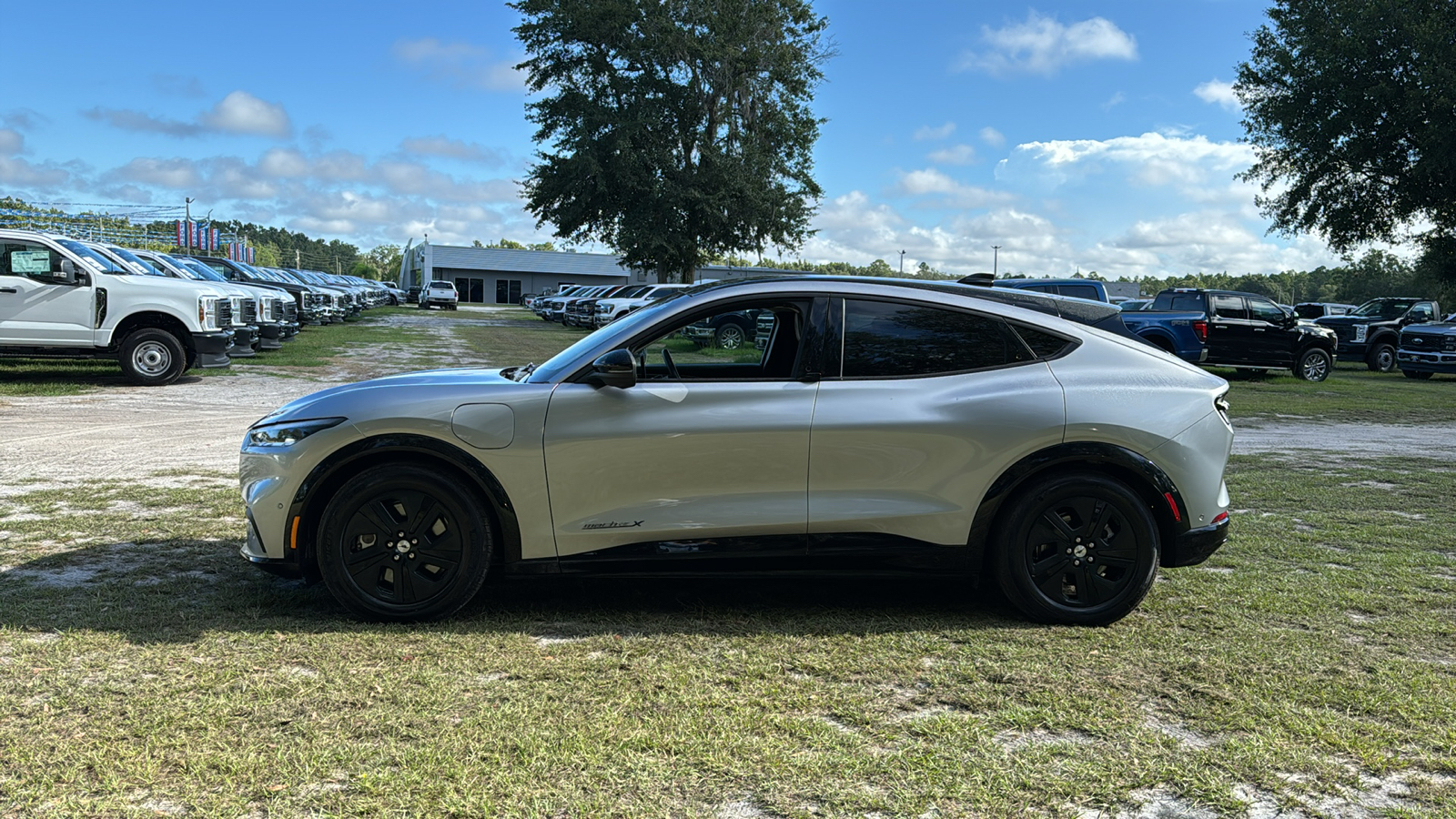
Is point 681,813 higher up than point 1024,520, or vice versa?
point 1024,520

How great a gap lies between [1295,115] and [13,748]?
121 ft

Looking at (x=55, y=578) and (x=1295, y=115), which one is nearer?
(x=55, y=578)

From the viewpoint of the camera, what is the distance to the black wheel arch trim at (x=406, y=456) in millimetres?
4398

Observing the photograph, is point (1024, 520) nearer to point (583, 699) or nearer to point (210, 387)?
point (583, 699)

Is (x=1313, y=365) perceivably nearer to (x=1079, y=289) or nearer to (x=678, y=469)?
(x=1079, y=289)

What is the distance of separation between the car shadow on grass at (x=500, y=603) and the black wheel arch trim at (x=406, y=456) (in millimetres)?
275

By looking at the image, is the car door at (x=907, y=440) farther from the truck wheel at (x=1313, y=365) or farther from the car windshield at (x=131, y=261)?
the truck wheel at (x=1313, y=365)

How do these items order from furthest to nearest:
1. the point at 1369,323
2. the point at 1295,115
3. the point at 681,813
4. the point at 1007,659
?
the point at 1295,115 < the point at 1369,323 < the point at 1007,659 < the point at 681,813

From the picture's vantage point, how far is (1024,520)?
4566mm

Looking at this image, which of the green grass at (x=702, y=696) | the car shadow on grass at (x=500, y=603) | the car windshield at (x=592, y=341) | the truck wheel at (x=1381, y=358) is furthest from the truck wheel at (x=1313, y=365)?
the car windshield at (x=592, y=341)

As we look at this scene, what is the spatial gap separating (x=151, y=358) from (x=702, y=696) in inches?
535

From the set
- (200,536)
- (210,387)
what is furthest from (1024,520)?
(210,387)

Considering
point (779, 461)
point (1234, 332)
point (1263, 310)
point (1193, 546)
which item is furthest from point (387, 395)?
point (1263, 310)

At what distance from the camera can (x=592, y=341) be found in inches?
186
